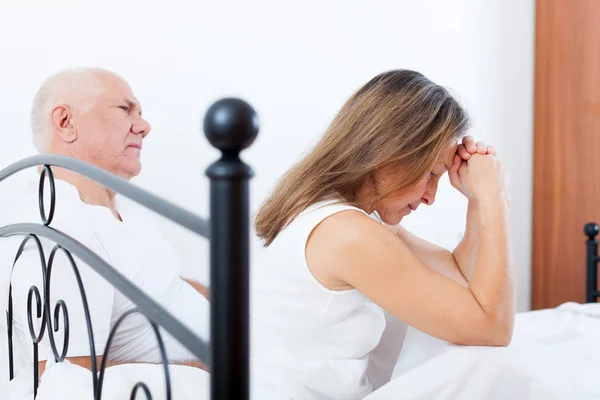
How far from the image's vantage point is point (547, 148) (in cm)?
325

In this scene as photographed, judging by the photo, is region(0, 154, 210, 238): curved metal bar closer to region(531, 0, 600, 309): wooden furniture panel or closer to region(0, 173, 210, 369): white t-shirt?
region(0, 173, 210, 369): white t-shirt

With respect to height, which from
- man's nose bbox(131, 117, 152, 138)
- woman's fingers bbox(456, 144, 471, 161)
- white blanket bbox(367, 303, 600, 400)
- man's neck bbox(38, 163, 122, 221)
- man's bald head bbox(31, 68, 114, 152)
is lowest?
white blanket bbox(367, 303, 600, 400)

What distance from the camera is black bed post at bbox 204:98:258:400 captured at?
58 cm

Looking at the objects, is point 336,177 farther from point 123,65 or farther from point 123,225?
point 123,65

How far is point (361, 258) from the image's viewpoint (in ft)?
3.76

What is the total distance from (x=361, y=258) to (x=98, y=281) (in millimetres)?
523

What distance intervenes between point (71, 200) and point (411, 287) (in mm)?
760

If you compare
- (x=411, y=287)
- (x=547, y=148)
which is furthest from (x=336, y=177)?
(x=547, y=148)

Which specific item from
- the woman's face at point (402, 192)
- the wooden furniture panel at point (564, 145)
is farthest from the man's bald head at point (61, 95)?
the wooden furniture panel at point (564, 145)

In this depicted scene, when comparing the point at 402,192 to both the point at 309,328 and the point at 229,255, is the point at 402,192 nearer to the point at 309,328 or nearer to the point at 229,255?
the point at 309,328

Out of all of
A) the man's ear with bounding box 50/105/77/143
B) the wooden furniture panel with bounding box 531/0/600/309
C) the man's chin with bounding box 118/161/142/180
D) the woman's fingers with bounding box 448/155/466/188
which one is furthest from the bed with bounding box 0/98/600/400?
the wooden furniture panel with bounding box 531/0/600/309

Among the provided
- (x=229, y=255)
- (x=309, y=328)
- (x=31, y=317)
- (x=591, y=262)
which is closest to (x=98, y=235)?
(x=31, y=317)

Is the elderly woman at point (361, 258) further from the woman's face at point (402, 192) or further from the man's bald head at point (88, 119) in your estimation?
the man's bald head at point (88, 119)

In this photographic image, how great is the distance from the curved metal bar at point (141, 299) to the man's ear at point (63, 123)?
0.45 meters
